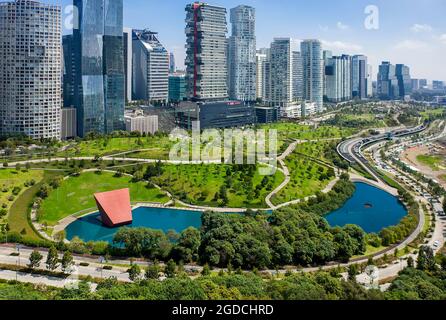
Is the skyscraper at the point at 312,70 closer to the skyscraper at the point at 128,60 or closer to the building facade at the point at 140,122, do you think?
the skyscraper at the point at 128,60

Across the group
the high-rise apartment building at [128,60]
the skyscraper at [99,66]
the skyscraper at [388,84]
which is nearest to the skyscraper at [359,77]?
the skyscraper at [388,84]

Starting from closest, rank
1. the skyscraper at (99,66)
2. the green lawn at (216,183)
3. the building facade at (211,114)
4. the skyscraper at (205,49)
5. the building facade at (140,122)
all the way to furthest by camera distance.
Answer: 1. the green lawn at (216,183)
2. the skyscraper at (99,66)
3. the building facade at (140,122)
4. the building facade at (211,114)
5. the skyscraper at (205,49)

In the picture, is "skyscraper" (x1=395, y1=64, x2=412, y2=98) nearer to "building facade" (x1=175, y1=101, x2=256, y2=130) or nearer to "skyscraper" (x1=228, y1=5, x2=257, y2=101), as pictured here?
"skyscraper" (x1=228, y1=5, x2=257, y2=101)

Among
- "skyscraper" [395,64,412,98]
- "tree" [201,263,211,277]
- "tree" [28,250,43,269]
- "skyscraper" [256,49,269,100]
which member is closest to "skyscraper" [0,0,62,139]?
"tree" [28,250,43,269]

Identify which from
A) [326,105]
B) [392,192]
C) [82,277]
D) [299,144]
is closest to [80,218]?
[82,277]

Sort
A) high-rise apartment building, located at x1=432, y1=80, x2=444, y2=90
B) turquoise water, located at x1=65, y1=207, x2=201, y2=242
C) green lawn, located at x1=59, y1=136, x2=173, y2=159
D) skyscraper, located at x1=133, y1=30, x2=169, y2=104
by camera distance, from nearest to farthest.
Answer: turquoise water, located at x1=65, y1=207, x2=201, y2=242 → green lawn, located at x1=59, y1=136, x2=173, y2=159 → skyscraper, located at x1=133, y1=30, x2=169, y2=104 → high-rise apartment building, located at x1=432, y1=80, x2=444, y2=90

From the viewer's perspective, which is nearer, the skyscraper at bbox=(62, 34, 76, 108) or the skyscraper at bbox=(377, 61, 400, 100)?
A: the skyscraper at bbox=(62, 34, 76, 108)
